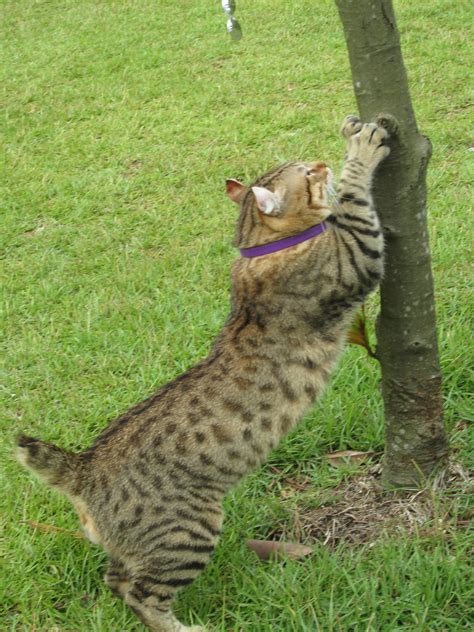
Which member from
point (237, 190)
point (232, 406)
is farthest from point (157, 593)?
point (237, 190)

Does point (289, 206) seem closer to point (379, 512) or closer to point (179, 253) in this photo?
point (379, 512)

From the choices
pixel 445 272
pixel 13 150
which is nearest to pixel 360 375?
pixel 445 272

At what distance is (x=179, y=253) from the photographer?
5625mm

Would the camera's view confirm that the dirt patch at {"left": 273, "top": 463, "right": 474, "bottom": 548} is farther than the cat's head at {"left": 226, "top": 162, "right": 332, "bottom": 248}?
No

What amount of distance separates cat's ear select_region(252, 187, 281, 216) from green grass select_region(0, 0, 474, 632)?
1.05 m

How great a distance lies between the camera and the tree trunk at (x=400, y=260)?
293 centimetres

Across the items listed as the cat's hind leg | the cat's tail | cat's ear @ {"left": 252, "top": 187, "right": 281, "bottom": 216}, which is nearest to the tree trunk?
cat's ear @ {"left": 252, "top": 187, "right": 281, "bottom": 216}

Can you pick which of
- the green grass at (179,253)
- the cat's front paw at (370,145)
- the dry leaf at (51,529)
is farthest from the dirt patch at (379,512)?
the cat's front paw at (370,145)

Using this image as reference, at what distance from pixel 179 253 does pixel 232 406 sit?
8.66 feet

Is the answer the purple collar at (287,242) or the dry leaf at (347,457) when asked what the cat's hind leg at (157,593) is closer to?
the dry leaf at (347,457)

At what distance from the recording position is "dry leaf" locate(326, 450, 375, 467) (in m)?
3.73

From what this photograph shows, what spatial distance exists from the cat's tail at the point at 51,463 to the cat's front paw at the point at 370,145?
1.54 metres

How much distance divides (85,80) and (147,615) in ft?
23.0

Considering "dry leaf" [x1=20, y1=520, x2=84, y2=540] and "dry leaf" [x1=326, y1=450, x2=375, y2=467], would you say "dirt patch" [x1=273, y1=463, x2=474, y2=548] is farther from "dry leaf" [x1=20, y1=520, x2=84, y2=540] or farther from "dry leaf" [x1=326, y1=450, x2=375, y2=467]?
"dry leaf" [x1=20, y1=520, x2=84, y2=540]
